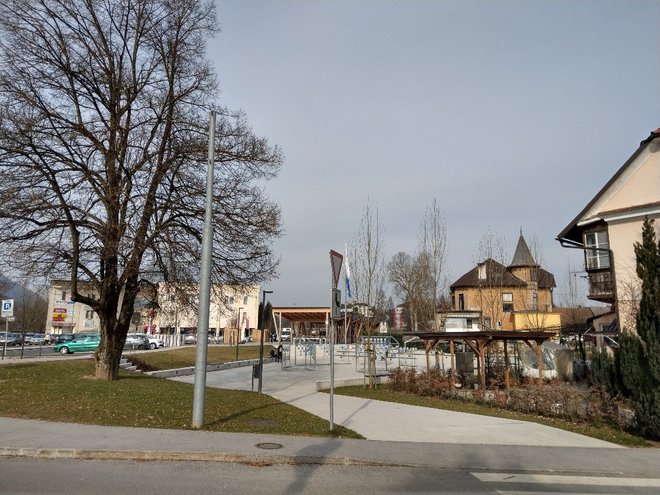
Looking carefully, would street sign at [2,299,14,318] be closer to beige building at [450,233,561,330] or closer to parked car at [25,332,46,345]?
beige building at [450,233,561,330]

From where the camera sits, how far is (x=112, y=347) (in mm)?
17828

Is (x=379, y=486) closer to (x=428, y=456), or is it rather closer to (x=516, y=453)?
(x=428, y=456)

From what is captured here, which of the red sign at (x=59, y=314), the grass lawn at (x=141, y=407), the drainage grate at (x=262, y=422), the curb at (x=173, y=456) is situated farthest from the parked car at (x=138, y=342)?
the curb at (x=173, y=456)

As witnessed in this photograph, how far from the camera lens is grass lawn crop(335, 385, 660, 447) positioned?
11.7 meters

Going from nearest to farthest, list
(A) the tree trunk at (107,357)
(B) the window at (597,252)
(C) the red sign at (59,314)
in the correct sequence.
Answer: (A) the tree trunk at (107,357) → (B) the window at (597,252) → (C) the red sign at (59,314)

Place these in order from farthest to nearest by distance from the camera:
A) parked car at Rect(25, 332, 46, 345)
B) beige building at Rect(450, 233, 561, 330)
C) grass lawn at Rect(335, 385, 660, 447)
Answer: parked car at Rect(25, 332, 46, 345) → beige building at Rect(450, 233, 561, 330) → grass lawn at Rect(335, 385, 660, 447)

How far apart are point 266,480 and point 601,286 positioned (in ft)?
91.4

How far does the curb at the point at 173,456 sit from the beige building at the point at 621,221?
21.9 metres

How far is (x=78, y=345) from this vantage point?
148ft

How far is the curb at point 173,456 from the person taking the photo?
8078 millimetres

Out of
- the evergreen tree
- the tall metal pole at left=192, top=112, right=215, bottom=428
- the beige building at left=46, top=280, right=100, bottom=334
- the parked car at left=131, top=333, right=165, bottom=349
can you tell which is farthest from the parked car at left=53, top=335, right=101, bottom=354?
the evergreen tree

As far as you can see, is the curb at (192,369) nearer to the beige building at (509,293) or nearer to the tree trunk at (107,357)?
the tree trunk at (107,357)

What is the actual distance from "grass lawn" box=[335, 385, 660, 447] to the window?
612 inches

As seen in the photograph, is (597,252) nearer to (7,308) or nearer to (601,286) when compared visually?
(601,286)
